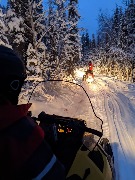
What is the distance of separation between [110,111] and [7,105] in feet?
39.5

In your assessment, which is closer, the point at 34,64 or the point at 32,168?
the point at 32,168

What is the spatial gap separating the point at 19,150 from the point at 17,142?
4 centimetres

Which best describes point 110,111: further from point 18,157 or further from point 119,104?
point 18,157

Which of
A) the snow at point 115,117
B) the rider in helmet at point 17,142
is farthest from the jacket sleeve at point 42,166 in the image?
the snow at point 115,117

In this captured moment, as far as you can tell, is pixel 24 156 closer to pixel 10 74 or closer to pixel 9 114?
pixel 9 114

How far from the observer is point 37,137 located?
1.72 m

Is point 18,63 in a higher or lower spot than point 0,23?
lower

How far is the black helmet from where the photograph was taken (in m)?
1.78

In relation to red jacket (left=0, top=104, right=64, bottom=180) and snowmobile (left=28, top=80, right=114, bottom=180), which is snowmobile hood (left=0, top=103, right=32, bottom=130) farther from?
snowmobile (left=28, top=80, right=114, bottom=180)

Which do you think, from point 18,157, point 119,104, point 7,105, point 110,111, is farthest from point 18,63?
point 119,104

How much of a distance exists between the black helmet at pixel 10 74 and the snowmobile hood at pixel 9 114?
3.7 inches

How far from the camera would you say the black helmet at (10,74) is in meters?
1.78

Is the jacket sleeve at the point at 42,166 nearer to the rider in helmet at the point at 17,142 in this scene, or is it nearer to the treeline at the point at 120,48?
the rider in helmet at the point at 17,142

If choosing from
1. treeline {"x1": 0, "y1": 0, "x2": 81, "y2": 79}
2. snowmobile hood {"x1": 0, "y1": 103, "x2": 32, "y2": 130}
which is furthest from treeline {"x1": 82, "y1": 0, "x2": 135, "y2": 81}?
snowmobile hood {"x1": 0, "y1": 103, "x2": 32, "y2": 130}
